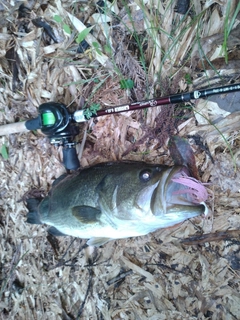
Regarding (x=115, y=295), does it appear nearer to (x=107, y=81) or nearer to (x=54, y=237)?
(x=54, y=237)

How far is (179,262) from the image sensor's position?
2.77 m

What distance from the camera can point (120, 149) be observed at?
2.75 m

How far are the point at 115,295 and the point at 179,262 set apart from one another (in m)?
0.68

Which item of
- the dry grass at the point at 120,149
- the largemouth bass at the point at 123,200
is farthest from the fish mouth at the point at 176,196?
the dry grass at the point at 120,149

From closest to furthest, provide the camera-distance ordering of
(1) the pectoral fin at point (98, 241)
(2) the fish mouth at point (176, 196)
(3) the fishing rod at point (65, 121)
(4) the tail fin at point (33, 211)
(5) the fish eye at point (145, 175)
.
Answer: (2) the fish mouth at point (176, 196) < (5) the fish eye at point (145, 175) < (3) the fishing rod at point (65, 121) < (1) the pectoral fin at point (98, 241) < (4) the tail fin at point (33, 211)

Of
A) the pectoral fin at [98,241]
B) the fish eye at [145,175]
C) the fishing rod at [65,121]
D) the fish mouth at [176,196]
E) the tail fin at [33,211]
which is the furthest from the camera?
the tail fin at [33,211]

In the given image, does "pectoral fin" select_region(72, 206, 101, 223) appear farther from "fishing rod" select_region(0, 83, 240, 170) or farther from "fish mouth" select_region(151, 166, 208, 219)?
"fish mouth" select_region(151, 166, 208, 219)

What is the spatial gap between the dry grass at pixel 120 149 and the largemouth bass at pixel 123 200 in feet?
1.12

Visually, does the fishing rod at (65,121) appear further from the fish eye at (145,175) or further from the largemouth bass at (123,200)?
the fish eye at (145,175)

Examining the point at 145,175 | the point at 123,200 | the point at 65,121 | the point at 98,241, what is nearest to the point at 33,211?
the point at 98,241

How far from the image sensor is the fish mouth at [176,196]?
208 centimetres

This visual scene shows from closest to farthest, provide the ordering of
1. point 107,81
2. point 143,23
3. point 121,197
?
point 121,197 < point 143,23 < point 107,81

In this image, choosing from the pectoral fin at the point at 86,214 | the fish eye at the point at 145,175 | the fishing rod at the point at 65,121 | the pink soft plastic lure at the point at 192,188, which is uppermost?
the fishing rod at the point at 65,121

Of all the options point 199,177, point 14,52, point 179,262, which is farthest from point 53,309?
point 14,52
